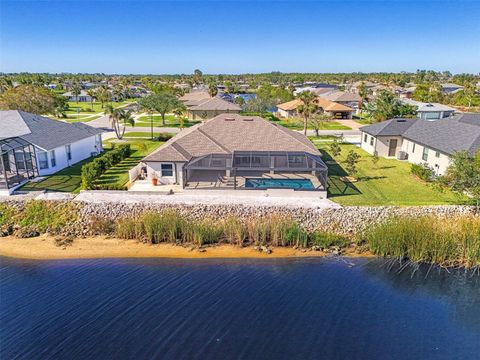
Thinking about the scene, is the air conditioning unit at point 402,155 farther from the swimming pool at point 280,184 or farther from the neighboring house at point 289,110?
the neighboring house at point 289,110

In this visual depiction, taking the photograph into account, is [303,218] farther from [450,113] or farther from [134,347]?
[450,113]

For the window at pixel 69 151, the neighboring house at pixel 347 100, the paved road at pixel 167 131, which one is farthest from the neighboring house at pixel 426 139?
the neighboring house at pixel 347 100

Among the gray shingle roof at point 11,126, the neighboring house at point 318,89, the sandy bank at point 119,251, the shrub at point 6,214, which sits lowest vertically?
the sandy bank at point 119,251

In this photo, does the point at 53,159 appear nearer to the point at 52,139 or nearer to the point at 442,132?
the point at 52,139

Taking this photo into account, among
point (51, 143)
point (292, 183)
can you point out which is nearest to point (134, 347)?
point (292, 183)

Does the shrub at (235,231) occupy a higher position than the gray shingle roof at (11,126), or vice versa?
the gray shingle roof at (11,126)
